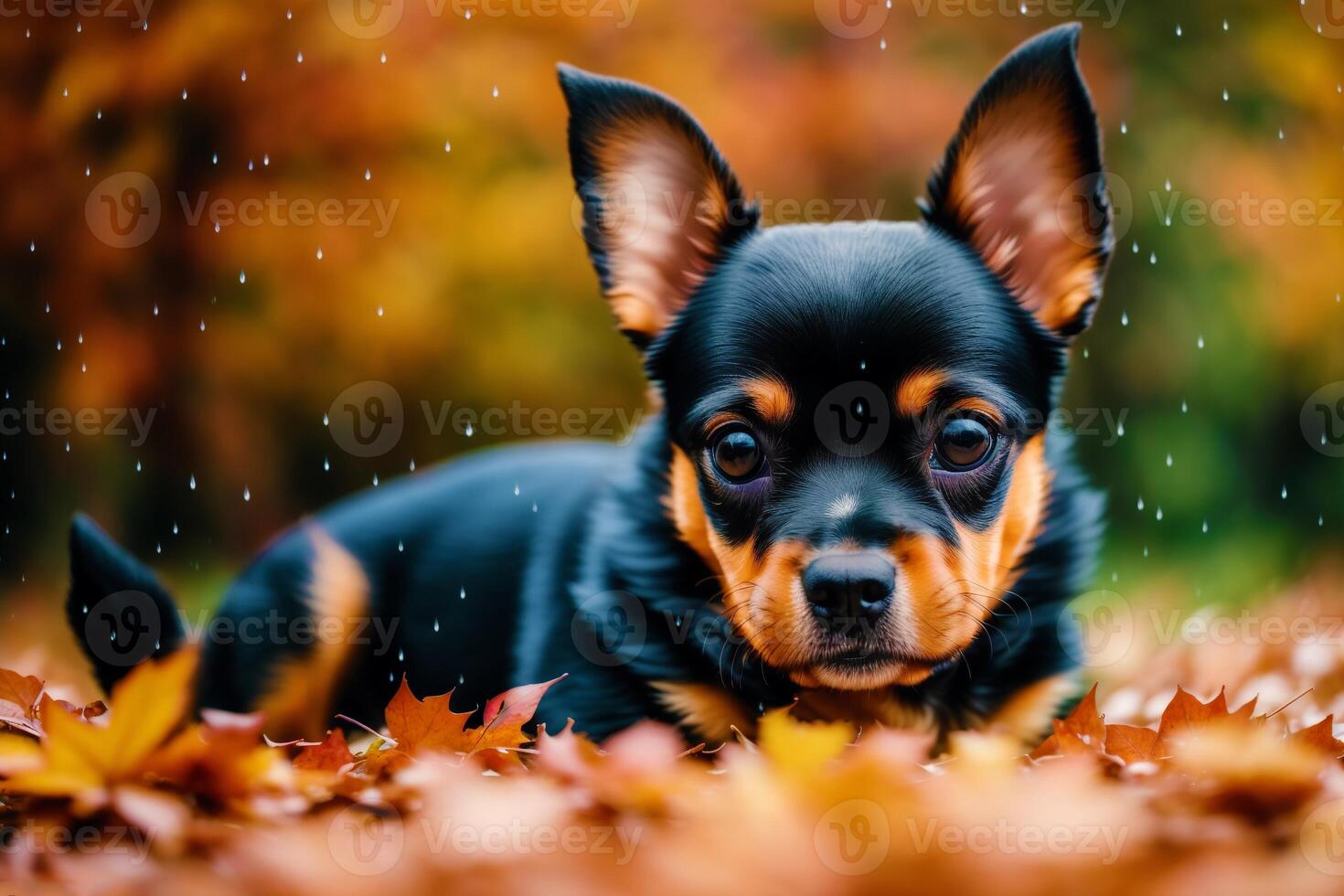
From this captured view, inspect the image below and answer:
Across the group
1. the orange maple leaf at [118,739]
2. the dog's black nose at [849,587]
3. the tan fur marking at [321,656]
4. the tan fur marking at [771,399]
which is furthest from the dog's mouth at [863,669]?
the tan fur marking at [321,656]

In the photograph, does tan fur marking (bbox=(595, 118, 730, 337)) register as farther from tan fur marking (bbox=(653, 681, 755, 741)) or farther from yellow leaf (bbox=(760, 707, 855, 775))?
yellow leaf (bbox=(760, 707, 855, 775))

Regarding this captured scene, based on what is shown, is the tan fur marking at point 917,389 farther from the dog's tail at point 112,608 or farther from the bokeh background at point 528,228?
the bokeh background at point 528,228

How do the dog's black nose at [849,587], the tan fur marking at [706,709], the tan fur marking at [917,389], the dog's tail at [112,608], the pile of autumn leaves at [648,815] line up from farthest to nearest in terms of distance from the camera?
the dog's tail at [112,608] < the tan fur marking at [706,709] < the tan fur marking at [917,389] < the dog's black nose at [849,587] < the pile of autumn leaves at [648,815]

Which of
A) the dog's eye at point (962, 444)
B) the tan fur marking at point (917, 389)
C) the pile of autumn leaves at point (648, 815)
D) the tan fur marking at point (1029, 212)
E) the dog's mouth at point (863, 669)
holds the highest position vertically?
the tan fur marking at point (1029, 212)

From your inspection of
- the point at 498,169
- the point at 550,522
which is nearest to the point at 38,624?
the point at 498,169

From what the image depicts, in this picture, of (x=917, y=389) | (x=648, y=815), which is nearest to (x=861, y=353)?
(x=917, y=389)

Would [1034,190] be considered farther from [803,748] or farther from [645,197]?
[803,748]

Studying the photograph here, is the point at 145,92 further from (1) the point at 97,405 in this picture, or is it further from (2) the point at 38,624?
(2) the point at 38,624

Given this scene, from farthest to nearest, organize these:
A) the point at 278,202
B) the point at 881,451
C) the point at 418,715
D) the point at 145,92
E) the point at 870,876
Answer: the point at 278,202
the point at 145,92
the point at 881,451
the point at 418,715
the point at 870,876
